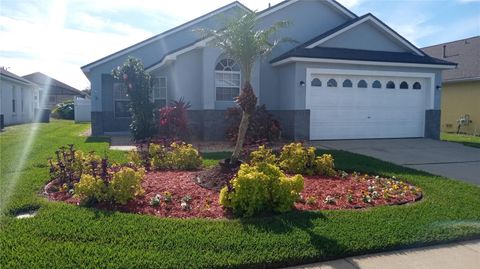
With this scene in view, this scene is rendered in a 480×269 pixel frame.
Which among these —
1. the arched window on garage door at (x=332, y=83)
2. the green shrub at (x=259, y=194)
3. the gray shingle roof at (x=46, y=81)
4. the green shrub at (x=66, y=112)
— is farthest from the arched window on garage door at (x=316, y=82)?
the gray shingle roof at (x=46, y=81)

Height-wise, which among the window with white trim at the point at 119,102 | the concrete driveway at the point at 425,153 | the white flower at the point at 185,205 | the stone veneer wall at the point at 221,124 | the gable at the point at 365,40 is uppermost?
the gable at the point at 365,40

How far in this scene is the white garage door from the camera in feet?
48.0

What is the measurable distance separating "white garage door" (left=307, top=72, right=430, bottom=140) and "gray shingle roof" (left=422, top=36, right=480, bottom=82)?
7208 mm

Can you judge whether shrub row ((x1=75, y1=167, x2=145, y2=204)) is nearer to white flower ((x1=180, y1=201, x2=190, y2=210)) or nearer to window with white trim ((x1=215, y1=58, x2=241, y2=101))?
white flower ((x1=180, y1=201, x2=190, y2=210))

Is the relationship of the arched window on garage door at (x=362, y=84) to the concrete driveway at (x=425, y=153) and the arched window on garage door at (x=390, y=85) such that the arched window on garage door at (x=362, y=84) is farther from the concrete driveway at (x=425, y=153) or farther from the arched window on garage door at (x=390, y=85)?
the concrete driveway at (x=425, y=153)

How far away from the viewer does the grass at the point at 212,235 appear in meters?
3.95

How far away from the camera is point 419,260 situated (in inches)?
165

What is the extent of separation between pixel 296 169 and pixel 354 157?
315 centimetres

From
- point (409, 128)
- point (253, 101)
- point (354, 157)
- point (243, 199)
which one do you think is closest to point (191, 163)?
point (253, 101)

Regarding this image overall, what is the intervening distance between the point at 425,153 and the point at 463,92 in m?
12.4

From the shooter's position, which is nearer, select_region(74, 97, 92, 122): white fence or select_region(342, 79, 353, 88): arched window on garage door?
select_region(342, 79, 353, 88): arched window on garage door

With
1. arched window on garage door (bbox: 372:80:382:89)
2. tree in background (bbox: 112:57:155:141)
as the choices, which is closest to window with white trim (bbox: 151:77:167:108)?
tree in background (bbox: 112:57:155:141)

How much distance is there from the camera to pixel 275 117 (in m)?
15.7

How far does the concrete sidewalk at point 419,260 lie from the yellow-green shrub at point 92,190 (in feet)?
10.7
